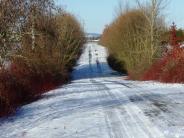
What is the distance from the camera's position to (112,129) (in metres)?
11.9

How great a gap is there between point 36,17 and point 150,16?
2977cm

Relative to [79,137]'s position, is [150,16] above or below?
above

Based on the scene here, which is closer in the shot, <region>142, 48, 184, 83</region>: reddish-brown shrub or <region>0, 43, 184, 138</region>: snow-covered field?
<region>0, 43, 184, 138</region>: snow-covered field

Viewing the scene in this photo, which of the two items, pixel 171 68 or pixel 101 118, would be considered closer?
pixel 101 118

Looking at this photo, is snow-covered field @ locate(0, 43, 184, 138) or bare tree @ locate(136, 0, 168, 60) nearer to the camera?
snow-covered field @ locate(0, 43, 184, 138)

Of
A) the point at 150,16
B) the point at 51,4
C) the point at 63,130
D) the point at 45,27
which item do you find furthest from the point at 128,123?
the point at 150,16

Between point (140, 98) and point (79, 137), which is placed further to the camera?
point (140, 98)

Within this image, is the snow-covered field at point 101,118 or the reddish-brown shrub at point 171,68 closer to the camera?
the snow-covered field at point 101,118

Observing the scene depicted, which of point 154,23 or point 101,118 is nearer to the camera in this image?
point 101,118

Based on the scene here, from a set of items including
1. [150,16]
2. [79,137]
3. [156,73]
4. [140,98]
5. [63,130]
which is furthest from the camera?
[150,16]

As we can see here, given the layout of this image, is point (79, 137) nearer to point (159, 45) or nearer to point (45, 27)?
point (45, 27)

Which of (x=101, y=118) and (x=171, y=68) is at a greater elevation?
(x=171, y=68)

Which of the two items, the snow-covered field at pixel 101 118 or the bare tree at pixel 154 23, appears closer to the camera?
the snow-covered field at pixel 101 118

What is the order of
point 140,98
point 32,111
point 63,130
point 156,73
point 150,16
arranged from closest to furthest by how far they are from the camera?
point 63,130 → point 32,111 → point 140,98 → point 156,73 → point 150,16
